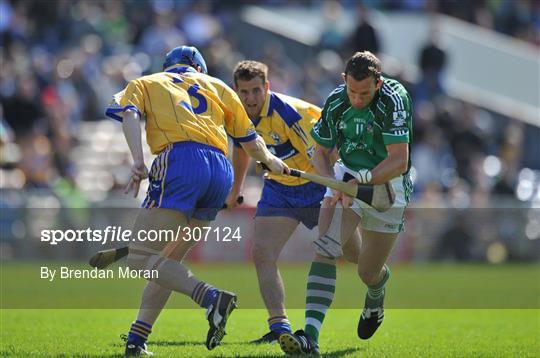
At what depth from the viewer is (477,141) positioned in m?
23.2

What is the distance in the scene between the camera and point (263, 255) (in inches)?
392

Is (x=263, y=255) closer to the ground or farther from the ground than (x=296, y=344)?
closer to the ground

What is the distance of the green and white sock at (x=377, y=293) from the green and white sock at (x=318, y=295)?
461 mm

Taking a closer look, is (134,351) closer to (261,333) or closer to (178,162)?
(178,162)

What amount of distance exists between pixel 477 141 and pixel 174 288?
51.5 feet

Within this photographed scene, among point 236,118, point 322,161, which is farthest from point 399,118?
point 236,118

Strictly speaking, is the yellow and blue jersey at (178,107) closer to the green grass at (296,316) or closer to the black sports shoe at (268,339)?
the green grass at (296,316)

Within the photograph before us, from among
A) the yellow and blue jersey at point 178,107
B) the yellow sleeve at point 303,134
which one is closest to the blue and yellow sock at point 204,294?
the yellow and blue jersey at point 178,107

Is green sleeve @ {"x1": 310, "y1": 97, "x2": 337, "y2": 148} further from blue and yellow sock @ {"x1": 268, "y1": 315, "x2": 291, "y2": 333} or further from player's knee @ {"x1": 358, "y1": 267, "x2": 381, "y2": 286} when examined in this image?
blue and yellow sock @ {"x1": 268, "y1": 315, "x2": 291, "y2": 333}

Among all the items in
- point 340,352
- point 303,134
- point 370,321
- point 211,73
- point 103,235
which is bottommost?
point 103,235

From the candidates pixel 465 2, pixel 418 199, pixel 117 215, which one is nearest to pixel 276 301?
pixel 117 215

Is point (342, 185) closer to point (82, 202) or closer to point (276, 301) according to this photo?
point (276, 301)

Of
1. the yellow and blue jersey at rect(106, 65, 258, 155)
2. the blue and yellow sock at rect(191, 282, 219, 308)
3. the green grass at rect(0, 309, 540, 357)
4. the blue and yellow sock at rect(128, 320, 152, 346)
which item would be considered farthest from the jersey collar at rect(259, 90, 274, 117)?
the blue and yellow sock at rect(191, 282, 219, 308)

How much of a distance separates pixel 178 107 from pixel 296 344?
2.06 m
